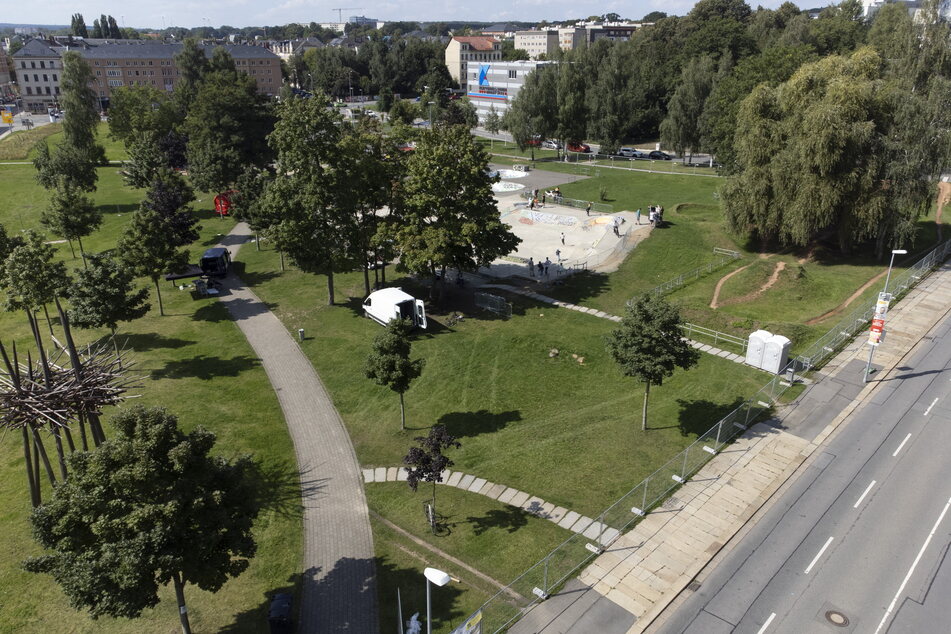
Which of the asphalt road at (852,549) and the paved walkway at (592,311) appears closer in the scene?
the asphalt road at (852,549)

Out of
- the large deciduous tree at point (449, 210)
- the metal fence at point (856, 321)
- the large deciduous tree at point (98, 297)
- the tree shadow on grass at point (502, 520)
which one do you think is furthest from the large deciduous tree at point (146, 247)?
the metal fence at point (856, 321)

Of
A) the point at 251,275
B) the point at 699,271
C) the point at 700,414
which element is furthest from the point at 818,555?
the point at 251,275

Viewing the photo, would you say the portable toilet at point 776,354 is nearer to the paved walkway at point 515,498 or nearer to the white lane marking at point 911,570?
the white lane marking at point 911,570

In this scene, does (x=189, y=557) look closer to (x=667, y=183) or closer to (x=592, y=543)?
(x=592, y=543)

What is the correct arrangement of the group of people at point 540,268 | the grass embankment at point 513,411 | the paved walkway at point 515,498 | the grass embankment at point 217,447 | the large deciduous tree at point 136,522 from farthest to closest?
the group of people at point 540,268
the grass embankment at point 513,411
the paved walkway at point 515,498
the grass embankment at point 217,447
the large deciduous tree at point 136,522

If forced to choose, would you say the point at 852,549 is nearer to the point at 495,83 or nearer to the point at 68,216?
the point at 68,216

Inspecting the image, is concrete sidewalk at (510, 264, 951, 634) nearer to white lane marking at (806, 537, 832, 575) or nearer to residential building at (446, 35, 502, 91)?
white lane marking at (806, 537, 832, 575)

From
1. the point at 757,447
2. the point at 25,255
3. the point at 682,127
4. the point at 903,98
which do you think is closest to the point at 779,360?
the point at 757,447

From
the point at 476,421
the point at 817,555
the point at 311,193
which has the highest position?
the point at 311,193
